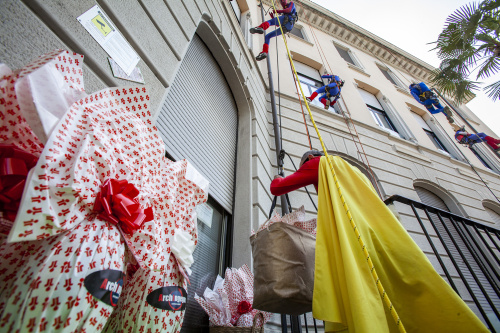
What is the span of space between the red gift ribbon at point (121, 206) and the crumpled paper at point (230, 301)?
1405 millimetres

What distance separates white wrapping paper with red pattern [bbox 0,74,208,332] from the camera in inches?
23.3

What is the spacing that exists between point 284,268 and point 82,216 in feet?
3.97

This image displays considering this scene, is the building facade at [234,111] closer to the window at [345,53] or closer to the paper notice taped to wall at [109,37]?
the paper notice taped to wall at [109,37]

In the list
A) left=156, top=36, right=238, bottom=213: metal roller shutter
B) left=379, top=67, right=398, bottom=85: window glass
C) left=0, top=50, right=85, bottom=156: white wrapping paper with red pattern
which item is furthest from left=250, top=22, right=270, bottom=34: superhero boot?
left=379, top=67, right=398, bottom=85: window glass

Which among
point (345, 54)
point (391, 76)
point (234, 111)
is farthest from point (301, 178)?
point (391, 76)

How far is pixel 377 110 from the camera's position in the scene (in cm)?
939

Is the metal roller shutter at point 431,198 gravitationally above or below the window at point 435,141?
below

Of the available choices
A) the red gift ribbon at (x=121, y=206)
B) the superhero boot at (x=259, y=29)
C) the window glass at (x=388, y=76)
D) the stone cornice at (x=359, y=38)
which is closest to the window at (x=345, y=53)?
the stone cornice at (x=359, y=38)

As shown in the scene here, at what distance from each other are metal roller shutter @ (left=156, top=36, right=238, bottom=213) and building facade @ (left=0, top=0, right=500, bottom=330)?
2cm

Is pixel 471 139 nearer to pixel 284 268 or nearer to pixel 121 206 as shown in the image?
pixel 284 268

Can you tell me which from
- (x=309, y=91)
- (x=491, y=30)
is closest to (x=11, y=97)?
(x=309, y=91)

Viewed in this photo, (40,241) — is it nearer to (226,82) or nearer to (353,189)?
(353,189)

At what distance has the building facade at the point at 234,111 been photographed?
1500 mm

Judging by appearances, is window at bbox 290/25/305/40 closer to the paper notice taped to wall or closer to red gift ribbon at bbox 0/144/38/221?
the paper notice taped to wall
